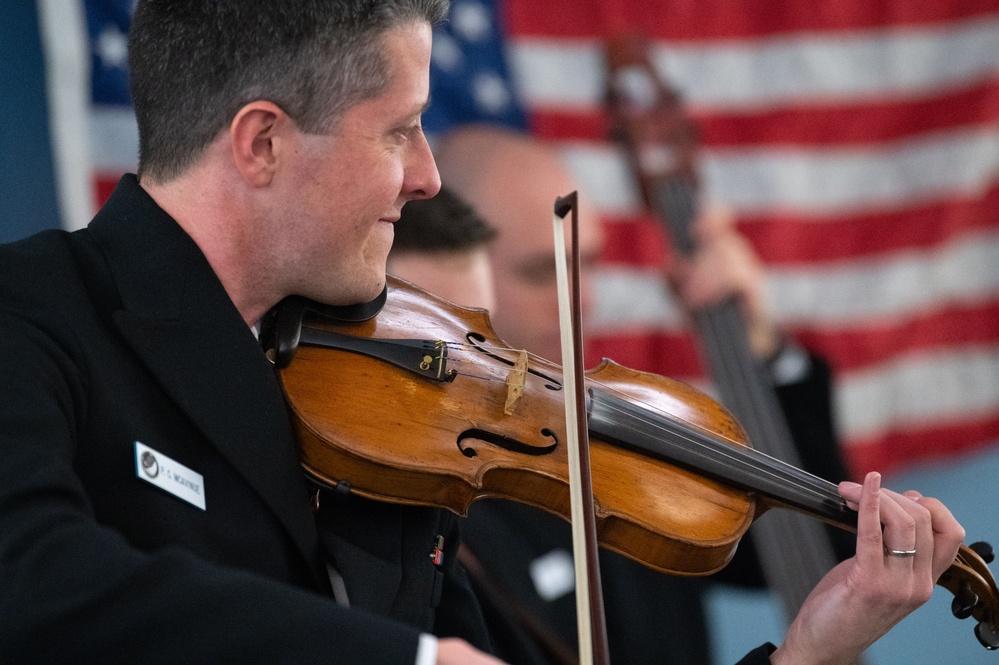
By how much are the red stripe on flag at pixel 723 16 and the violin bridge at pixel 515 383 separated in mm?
1847

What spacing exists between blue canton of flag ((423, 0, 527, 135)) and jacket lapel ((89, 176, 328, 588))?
1765 millimetres

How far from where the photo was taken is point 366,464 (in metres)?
1.19

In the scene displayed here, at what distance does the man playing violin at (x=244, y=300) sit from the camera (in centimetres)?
108

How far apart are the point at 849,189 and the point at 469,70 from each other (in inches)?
48.3

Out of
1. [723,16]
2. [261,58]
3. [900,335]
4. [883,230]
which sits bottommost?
[900,335]

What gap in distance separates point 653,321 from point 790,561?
1201 mm

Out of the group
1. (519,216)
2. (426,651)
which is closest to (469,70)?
(519,216)

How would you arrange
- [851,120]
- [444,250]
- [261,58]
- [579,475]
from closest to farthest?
[579,475]
[261,58]
[444,250]
[851,120]

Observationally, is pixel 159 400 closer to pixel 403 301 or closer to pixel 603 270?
pixel 403 301

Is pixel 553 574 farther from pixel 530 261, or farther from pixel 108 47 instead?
pixel 108 47

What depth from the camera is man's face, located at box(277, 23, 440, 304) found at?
1222mm

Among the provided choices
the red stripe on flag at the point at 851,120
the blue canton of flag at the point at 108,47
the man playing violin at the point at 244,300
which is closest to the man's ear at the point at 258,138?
the man playing violin at the point at 244,300

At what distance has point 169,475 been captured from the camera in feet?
3.61

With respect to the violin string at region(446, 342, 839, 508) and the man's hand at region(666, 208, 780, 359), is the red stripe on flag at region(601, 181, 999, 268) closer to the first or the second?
the man's hand at region(666, 208, 780, 359)
